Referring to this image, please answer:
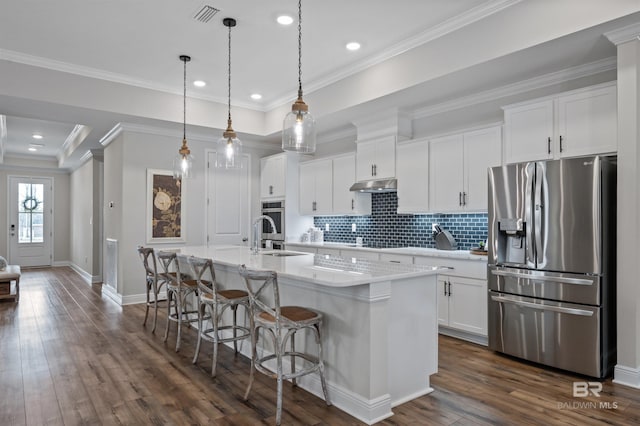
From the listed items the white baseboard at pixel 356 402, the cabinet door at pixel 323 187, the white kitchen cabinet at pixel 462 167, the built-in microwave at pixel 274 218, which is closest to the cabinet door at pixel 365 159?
the cabinet door at pixel 323 187

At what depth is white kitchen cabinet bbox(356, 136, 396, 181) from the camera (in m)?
5.11

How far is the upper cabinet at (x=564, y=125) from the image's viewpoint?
10.7 feet

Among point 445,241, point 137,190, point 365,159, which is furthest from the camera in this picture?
point 137,190

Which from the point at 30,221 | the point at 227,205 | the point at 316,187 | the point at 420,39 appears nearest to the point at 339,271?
the point at 420,39

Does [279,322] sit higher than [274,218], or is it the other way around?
[274,218]

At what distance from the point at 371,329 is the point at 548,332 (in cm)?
179

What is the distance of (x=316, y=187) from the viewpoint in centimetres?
638

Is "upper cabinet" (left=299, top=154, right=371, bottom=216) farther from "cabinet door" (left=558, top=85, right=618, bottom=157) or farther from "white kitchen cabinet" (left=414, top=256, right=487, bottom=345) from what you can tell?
"cabinet door" (left=558, top=85, right=618, bottom=157)

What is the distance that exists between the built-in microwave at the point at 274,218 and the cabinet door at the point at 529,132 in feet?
12.3

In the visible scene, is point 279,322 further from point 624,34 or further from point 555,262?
point 624,34

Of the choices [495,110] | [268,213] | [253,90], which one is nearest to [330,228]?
[268,213]

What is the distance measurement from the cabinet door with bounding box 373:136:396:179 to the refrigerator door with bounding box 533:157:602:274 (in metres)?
1.98

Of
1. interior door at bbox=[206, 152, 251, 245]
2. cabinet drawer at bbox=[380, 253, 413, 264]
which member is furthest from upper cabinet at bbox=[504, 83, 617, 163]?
interior door at bbox=[206, 152, 251, 245]

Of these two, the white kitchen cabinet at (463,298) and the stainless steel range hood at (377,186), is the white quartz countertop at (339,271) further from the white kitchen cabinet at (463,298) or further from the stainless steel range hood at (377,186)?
the stainless steel range hood at (377,186)
